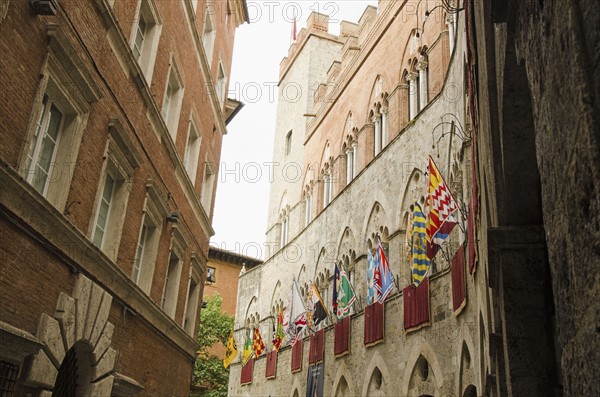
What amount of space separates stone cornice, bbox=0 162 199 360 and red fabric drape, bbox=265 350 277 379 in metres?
13.5

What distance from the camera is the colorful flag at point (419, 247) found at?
11.0 m

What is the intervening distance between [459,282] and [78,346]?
251 inches

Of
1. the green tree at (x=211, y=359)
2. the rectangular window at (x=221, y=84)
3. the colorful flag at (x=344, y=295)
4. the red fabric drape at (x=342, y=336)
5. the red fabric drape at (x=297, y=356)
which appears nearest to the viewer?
the colorful flag at (x=344, y=295)

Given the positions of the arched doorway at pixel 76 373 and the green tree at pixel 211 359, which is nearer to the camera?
the arched doorway at pixel 76 373

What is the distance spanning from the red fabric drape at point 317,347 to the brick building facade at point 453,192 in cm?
10

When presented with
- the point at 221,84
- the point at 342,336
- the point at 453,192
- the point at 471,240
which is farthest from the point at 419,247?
the point at 221,84

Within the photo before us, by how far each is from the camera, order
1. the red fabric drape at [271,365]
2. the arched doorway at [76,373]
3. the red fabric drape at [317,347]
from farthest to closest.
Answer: the red fabric drape at [271,365], the red fabric drape at [317,347], the arched doorway at [76,373]

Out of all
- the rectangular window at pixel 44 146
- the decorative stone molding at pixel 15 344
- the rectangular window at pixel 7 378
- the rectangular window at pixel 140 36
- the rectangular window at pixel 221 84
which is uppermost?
the rectangular window at pixel 221 84

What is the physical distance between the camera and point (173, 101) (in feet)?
38.9

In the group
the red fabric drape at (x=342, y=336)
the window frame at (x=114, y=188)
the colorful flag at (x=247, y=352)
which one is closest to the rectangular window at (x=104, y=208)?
the window frame at (x=114, y=188)

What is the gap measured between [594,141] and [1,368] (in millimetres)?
5385

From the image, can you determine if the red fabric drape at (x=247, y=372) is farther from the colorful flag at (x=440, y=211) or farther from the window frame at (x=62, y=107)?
the window frame at (x=62, y=107)

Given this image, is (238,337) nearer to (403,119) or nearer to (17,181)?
(403,119)

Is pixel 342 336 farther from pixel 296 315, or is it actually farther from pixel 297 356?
pixel 297 356
